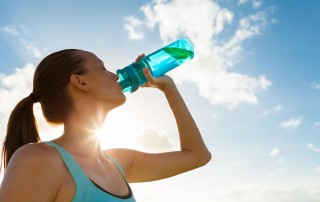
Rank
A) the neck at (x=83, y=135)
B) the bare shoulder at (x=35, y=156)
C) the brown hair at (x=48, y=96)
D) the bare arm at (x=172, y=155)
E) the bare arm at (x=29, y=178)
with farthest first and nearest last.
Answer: the bare arm at (x=172, y=155) → the brown hair at (x=48, y=96) → the neck at (x=83, y=135) → the bare shoulder at (x=35, y=156) → the bare arm at (x=29, y=178)

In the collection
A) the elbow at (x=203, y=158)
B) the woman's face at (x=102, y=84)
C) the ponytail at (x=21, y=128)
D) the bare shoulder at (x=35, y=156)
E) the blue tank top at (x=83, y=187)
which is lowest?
the blue tank top at (x=83, y=187)

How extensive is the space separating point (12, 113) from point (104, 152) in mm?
765

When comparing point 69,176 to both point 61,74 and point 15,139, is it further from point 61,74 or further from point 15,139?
point 61,74

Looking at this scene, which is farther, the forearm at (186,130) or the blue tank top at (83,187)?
the forearm at (186,130)

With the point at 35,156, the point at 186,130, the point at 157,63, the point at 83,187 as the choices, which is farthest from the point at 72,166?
the point at 157,63

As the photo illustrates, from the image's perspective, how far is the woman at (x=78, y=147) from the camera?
7.20 ft

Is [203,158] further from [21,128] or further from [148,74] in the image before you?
Answer: [21,128]

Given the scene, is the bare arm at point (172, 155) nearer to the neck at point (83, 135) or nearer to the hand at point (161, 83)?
the hand at point (161, 83)

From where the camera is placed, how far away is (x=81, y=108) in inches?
115

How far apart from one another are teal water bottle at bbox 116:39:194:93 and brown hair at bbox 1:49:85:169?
654mm

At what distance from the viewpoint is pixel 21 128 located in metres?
2.84

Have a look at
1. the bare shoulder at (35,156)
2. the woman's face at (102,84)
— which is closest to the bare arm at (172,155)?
the woman's face at (102,84)

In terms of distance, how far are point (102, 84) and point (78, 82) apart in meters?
0.18

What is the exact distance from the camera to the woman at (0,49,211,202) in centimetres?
220
